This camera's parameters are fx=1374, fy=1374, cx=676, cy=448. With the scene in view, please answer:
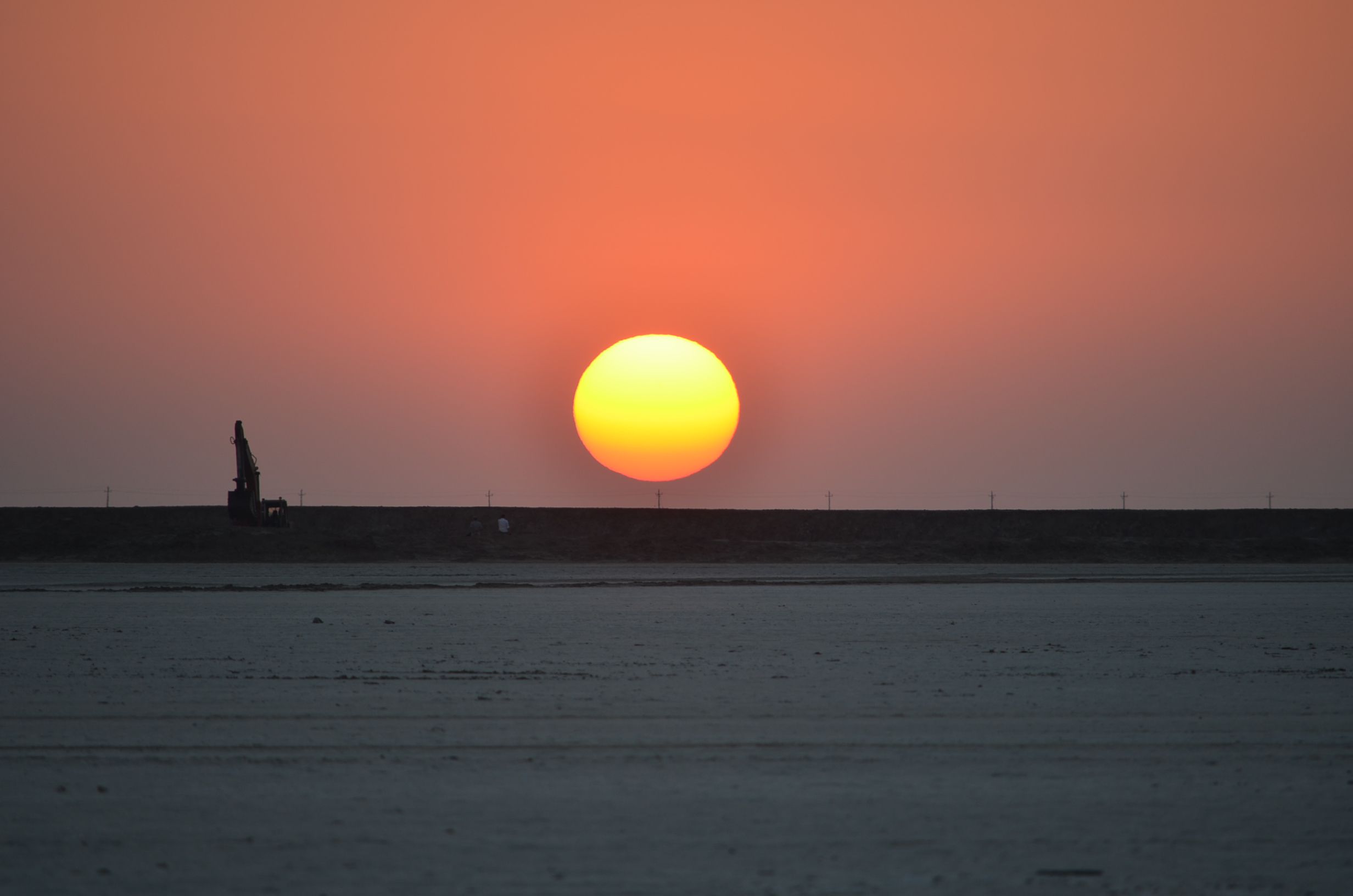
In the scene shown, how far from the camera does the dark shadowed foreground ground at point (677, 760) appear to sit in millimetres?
8484

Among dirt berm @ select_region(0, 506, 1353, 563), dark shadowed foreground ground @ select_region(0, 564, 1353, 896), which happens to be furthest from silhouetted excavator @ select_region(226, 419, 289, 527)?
dark shadowed foreground ground @ select_region(0, 564, 1353, 896)

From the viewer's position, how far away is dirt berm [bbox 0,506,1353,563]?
7594cm

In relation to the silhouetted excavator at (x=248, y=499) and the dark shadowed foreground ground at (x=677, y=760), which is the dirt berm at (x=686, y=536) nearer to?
the silhouetted excavator at (x=248, y=499)

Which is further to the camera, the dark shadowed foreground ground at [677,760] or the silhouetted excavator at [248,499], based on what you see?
the silhouetted excavator at [248,499]

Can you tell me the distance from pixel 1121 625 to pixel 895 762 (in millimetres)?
16700

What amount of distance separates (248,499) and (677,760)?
2660 inches

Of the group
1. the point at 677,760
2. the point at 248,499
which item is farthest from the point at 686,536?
the point at 677,760

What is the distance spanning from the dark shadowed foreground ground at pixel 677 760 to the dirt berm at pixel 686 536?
50.7 metres

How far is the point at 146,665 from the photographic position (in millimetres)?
19531

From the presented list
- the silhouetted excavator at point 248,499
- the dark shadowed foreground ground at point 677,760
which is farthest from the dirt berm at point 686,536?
the dark shadowed foreground ground at point 677,760

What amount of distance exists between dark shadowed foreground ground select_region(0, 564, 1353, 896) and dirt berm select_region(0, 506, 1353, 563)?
5067 cm

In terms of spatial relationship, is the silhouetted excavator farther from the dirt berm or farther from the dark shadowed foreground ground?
the dark shadowed foreground ground

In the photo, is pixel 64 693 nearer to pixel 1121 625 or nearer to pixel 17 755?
pixel 17 755

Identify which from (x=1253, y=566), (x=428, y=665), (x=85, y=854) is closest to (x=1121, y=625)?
(x=428, y=665)
